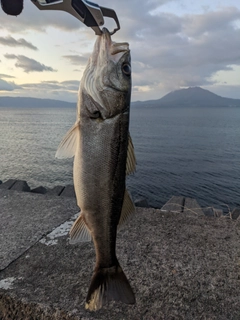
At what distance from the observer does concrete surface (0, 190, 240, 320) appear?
3.24 meters

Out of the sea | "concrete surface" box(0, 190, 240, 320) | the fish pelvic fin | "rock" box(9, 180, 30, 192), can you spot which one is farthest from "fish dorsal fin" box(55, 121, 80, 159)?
the sea

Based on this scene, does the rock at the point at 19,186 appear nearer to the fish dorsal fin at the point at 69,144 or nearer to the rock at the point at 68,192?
the rock at the point at 68,192

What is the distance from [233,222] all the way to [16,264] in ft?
11.9

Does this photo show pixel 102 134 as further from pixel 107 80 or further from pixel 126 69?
pixel 126 69

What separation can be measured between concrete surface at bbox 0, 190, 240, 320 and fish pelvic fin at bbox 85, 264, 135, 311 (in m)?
0.37

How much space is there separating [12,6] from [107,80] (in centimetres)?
100

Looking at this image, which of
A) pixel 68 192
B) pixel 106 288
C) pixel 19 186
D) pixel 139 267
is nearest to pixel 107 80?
pixel 106 288

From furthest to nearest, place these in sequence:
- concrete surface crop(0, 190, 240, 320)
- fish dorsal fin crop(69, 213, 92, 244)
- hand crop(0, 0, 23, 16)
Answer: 1. concrete surface crop(0, 190, 240, 320)
2. fish dorsal fin crop(69, 213, 92, 244)
3. hand crop(0, 0, 23, 16)

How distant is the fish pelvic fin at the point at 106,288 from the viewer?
2879 mm

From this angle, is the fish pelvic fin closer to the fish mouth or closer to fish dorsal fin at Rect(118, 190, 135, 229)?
fish dorsal fin at Rect(118, 190, 135, 229)

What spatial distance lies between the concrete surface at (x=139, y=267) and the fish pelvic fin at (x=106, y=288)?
369 mm

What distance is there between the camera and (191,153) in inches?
1364

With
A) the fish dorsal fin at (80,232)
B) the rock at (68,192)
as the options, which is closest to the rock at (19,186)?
the rock at (68,192)

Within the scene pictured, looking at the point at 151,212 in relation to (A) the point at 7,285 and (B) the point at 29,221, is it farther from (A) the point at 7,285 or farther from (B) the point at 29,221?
(A) the point at 7,285
